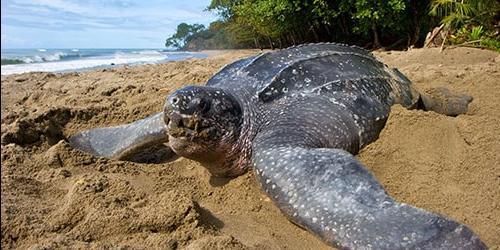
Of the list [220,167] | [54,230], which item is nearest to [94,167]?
[220,167]

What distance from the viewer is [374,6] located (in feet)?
33.2

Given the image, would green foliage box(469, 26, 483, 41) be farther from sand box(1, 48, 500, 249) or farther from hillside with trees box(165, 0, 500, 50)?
sand box(1, 48, 500, 249)

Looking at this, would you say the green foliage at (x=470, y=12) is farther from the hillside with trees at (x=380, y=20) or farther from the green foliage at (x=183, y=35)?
the green foliage at (x=183, y=35)

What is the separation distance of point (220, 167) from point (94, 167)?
1.98 ft

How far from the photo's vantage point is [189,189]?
2055 mm

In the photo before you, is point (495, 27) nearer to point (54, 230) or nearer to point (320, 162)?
point (320, 162)

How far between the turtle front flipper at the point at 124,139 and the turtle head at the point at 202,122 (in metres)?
0.35

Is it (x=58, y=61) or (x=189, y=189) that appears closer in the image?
(x=189, y=189)

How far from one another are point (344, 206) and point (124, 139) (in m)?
1.40

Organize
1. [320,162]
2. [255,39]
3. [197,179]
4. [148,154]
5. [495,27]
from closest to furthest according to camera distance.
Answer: [320,162]
[197,179]
[148,154]
[495,27]
[255,39]

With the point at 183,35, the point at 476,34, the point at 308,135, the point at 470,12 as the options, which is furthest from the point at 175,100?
the point at 183,35

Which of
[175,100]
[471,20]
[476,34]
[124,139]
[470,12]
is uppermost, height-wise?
[470,12]

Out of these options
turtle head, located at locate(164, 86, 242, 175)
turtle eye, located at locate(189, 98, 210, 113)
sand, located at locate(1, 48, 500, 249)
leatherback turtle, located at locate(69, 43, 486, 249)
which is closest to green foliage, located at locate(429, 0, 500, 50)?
sand, located at locate(1, 48, 500, 249)

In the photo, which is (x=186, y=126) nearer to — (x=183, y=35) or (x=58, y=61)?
(x=58, y=61)
